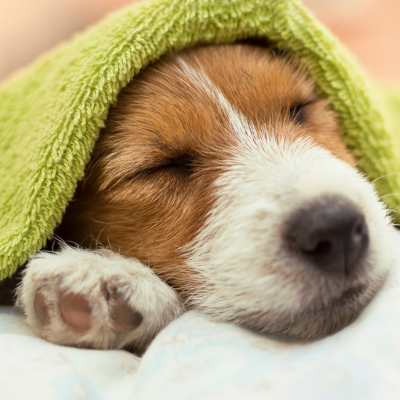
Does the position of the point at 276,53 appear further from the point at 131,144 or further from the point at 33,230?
the point at 33,230

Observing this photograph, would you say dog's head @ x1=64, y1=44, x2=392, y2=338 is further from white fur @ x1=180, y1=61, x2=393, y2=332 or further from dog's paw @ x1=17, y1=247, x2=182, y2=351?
Result: dog's paw @ x1=17, y1=247, x2=182, y2=351

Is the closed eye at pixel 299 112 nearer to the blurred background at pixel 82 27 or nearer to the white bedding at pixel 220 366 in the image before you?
the white bedding at pixel 220 366

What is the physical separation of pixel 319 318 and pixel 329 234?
182mm

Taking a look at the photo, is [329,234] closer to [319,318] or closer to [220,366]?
[319,318]

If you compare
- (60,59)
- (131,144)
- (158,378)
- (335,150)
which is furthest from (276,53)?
(158,378)

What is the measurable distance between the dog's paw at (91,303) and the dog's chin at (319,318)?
0.76 ft

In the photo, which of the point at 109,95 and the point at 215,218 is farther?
the point at 109,95

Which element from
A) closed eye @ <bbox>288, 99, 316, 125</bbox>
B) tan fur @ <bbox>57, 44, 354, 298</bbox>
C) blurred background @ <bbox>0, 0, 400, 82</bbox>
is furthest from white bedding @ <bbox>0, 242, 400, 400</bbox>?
blurred background @ <bbox>0, 0, 400, 82</bbox>

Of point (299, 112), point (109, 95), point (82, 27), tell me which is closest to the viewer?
point (109, 95)

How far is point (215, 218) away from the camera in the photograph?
1484mm

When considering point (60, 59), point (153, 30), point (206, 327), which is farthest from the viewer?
point (60, 59)

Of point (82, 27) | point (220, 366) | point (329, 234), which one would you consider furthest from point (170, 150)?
point (82, 27)

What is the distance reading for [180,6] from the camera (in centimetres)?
166

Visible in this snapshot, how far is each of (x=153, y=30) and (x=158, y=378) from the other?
904 millimetres
